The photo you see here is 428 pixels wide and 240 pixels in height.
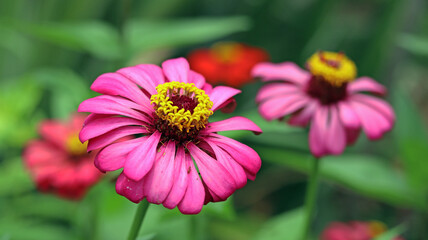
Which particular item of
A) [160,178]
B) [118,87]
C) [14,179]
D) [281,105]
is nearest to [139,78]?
[118,87]

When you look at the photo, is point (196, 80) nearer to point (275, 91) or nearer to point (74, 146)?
point (275, 91)

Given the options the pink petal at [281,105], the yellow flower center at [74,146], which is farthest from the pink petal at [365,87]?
the yellow flower center at [74,146]

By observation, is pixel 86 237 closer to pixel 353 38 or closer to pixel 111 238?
pixel 111 238

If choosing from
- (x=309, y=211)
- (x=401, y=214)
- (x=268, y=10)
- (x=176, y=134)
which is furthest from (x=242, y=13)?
(x=176, y=134)

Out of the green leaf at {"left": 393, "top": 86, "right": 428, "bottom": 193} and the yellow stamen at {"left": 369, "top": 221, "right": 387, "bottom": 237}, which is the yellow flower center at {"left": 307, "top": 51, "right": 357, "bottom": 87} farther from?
the yellow stamen at {"left": 369, "top": 221, "right": 387, "bottom": 237}

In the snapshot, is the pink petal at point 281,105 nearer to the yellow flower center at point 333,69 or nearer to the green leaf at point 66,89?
the yellow flower center at point 333,69
